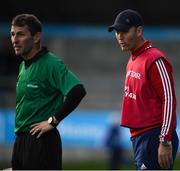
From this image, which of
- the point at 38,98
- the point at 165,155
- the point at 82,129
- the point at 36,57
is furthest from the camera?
the point at 82,129

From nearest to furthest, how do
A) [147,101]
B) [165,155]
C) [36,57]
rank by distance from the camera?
[165,155] < [147,101] < [36,57]

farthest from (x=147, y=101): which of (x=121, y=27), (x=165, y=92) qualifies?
(x=121, y=27)

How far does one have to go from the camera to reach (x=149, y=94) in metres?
7.27

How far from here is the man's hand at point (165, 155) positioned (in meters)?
6.99

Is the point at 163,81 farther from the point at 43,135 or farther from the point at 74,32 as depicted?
the point at 74,32

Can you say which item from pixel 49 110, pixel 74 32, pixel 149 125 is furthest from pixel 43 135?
pixel 74 32

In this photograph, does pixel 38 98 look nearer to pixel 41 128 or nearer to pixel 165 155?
pixel 41 128

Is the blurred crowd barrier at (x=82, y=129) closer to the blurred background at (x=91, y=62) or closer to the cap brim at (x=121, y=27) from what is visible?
the blurred background at (x=91, y=62)

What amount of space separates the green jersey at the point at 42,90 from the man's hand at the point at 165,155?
0.97 metres

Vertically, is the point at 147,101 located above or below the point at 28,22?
below

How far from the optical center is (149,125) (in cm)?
728

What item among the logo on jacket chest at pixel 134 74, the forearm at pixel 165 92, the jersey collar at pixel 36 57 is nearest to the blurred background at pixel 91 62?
the jersey collar at pixel 36 57

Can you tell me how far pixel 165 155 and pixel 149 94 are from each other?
606 mm

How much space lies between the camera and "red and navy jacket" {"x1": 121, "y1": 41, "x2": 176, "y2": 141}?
7109mm
